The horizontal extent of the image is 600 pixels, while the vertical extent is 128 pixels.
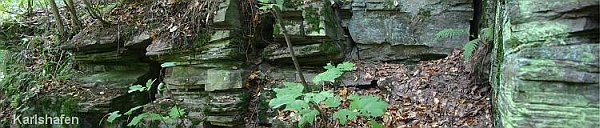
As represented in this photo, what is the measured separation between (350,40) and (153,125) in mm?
2769

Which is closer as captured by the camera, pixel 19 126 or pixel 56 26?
pixel 19 126

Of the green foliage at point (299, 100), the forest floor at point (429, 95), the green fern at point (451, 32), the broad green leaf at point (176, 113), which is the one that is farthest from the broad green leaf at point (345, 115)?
the broad green leaf at point (176, 113)

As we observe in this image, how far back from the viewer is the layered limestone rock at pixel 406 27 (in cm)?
565

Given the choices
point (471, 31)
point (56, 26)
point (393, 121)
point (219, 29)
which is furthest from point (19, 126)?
point (471, 31)

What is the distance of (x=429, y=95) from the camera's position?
4.88m

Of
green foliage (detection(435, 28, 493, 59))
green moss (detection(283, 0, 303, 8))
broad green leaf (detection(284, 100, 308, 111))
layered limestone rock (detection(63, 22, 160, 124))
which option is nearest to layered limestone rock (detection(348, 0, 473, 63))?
green foliage (detection(435, 28, 493, 59))

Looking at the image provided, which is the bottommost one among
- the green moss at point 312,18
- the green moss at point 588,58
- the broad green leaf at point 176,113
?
the broad green leaf at point 176,113

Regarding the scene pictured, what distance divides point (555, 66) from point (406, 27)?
3.05 m

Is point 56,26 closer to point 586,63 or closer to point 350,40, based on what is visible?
point 350,40

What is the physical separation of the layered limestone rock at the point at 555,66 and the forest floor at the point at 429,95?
1331 mm

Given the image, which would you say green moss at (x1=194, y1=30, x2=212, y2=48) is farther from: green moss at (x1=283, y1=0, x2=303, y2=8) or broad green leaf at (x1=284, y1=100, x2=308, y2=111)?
broad green leaf at (x1=284, y1=100, x2=308, y2=111)

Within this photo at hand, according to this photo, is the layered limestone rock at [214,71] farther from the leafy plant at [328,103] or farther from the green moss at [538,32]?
the green moss at [538,32]

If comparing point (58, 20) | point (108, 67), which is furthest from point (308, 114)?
point (58, 20)

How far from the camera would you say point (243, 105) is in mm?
5582
